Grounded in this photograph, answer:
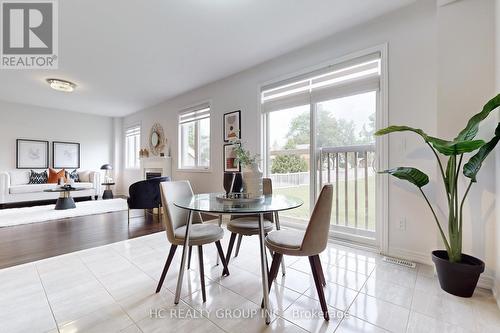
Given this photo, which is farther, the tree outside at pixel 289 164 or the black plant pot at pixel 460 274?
the tree outside at pixel 289 164

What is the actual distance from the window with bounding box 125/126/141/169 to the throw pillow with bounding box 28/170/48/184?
6.64ft

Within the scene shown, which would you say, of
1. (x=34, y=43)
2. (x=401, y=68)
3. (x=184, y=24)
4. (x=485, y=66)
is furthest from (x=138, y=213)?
(x=485, y=66)

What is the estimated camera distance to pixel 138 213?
14.9 feet

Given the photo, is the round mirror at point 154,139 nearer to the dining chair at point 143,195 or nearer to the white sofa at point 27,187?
the white sofa at point 27,187

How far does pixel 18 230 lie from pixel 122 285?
112 inches

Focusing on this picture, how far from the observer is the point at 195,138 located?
496 cm

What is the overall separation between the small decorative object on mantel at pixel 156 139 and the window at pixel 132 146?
40.9 inches

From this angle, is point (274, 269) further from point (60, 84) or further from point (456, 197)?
point (60, 84)

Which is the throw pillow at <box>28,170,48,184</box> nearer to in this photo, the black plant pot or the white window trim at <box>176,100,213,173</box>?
the white window trim at <box>176,100,213,173</box>

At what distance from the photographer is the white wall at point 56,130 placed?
226 inches

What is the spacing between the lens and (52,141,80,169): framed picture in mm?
6375

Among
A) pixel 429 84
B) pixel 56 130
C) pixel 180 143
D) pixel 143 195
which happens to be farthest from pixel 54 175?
pixel 429 84

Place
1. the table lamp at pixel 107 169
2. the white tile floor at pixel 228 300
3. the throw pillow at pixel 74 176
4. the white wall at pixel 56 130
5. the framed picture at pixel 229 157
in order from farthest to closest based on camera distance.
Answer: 1. the table lamp at pixel 107 169
2. the throw pillow at pixel 74 176
3. the white wall at pixel 56 130
4. the framed picture at pixel 229 157
5. the white tile floor at pixel 228 300

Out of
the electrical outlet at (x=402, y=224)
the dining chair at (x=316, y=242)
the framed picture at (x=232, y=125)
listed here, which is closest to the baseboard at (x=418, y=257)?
the electrical outlet at (x=402, y=224)
